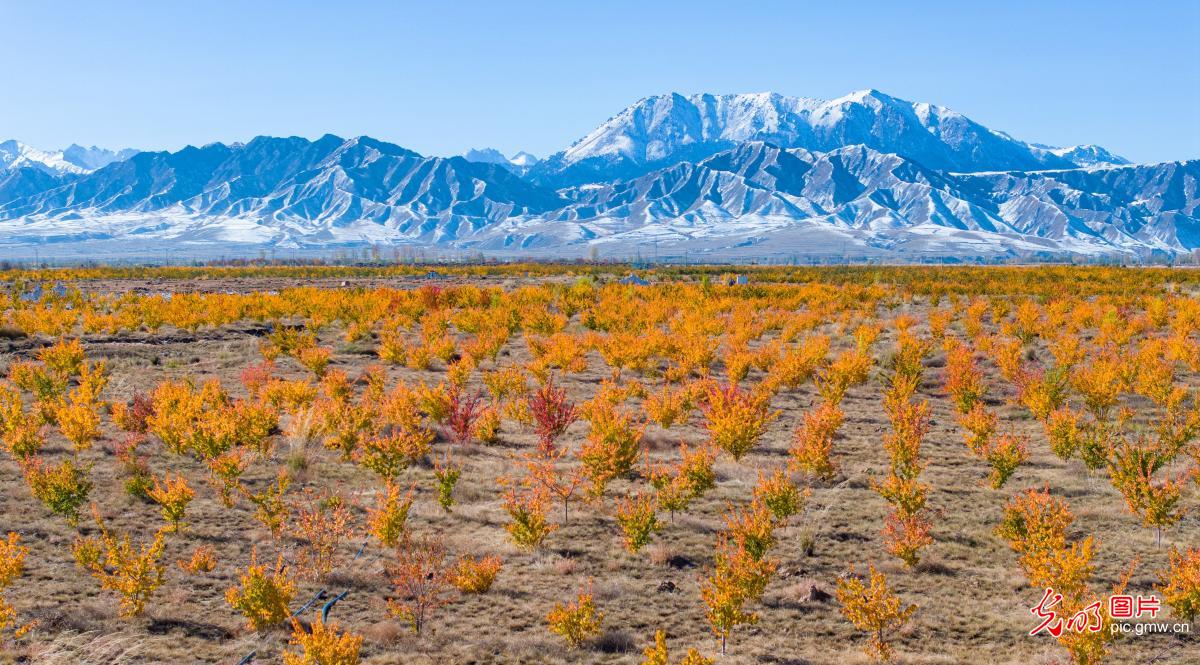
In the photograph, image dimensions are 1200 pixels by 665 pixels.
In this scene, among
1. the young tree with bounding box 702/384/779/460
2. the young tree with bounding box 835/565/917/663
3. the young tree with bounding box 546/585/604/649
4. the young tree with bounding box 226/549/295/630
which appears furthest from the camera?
the young tree with bounding box 702/384/779/460

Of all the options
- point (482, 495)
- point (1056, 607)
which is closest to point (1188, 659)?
point (1056, 607)

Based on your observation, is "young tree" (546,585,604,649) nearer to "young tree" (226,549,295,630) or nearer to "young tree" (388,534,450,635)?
"young tree" (388,534,450,635)

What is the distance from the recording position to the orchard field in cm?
746

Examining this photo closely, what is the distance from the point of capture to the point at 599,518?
1055 centimetres

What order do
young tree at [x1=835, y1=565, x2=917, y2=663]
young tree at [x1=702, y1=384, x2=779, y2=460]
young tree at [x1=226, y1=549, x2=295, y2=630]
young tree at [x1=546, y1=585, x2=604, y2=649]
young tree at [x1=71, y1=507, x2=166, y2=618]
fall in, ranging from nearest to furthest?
young tree at [x1=835, y1=565, x2=917, y2=663] → young tree at [x1=546, y1=585, x2=604, y2=649] → young tree at [x1=226, y1=549, x2=295, y2=630] → young tree at [x1=71, y1=507, x2=166, y2=618] → young tree at [x1=702, y1=384, x2=779, y2=460]

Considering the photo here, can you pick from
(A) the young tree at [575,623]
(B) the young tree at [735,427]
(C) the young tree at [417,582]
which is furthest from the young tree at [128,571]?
(B) the young tree at [735,427]

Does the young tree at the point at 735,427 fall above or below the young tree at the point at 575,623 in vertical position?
above

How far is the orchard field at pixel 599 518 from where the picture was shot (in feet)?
24.5

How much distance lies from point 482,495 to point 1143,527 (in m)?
8.51

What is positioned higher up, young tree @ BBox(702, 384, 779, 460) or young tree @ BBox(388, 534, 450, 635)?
young tree @ BBox(702, 384, 779, 460)

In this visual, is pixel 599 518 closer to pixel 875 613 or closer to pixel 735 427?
pixel 735 427

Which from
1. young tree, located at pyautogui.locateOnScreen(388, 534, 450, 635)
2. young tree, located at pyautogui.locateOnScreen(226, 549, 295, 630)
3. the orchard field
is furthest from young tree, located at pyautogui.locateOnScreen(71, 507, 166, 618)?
young tree, located at pyautogui.locateOnScreen(388, 534, 450, 635)

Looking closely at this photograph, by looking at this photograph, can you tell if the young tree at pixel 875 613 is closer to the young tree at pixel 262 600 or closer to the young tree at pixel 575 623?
the young tree at pixel 575 623

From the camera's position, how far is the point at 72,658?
705 centimetres
